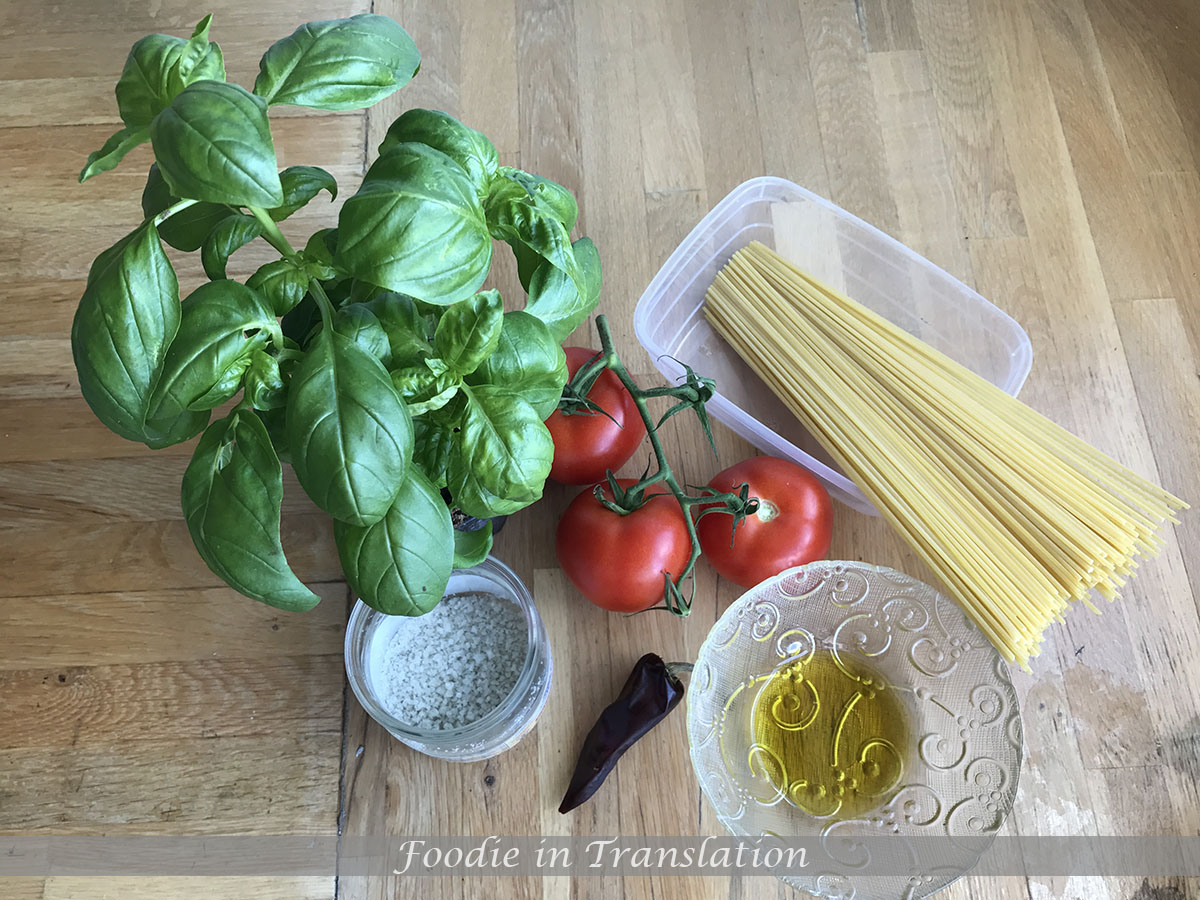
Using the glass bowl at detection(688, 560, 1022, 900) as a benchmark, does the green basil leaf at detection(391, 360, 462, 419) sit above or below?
above

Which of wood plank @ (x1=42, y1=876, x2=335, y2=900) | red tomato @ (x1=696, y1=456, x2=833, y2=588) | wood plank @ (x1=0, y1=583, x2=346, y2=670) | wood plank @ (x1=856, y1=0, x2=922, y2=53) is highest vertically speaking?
wood plank @ (x1=856, y1=0, x2=922, y2=53)

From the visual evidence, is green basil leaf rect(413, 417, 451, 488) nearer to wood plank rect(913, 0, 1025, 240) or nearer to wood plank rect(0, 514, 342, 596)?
wood plank rect(0, 514, 342, 596)

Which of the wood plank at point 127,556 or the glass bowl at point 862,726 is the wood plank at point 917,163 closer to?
the glass bowl at point 862,726

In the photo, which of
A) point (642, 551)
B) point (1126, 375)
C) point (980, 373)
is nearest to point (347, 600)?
point (642, 551)

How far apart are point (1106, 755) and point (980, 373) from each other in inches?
15.3

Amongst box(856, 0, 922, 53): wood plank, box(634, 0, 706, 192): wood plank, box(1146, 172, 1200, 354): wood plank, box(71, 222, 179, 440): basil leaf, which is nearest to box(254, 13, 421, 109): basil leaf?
box(71, 222, 179, 440): basil leaf

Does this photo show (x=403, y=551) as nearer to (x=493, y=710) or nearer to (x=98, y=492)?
(x=493, y=710)

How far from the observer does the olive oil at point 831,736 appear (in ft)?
2.48

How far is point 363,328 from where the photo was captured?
0.56 metres

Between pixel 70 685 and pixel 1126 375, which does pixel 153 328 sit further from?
pixel 1126 375

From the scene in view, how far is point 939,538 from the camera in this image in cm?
76

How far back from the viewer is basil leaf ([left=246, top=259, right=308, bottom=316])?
0.56m

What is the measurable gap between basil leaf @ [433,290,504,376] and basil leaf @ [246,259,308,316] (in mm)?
96

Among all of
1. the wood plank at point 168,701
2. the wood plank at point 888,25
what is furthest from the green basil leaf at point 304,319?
the wood plank at point 888,25
